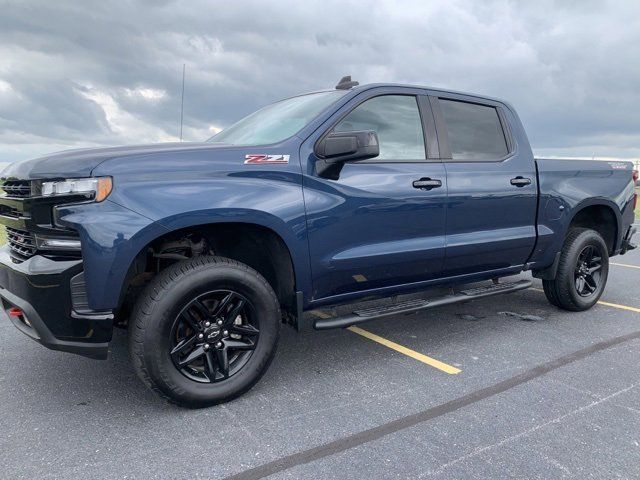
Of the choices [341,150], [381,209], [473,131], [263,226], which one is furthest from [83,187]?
[473,131]

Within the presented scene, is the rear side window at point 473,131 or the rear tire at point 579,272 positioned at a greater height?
the rear side window at point 473,131

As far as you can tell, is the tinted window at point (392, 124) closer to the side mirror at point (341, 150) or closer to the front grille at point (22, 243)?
the side mirror at point (341, 150)

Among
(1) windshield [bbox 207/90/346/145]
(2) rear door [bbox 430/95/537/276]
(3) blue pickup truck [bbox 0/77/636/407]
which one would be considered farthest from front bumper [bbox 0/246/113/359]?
(2) rear door [bbox 430/95/537/276]

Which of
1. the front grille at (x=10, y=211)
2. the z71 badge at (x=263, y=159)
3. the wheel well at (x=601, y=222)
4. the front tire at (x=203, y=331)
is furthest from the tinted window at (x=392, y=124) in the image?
the wheel well at (x=601, y=222)

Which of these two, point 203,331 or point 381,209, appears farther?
point 381,209

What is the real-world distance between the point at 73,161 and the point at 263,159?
1034mm

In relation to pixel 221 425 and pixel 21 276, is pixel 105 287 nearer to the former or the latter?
pixel 21 276

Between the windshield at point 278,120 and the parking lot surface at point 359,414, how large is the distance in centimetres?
165

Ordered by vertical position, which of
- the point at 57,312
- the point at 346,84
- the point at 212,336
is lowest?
the point at 212,336

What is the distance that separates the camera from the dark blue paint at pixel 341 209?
2545 millimetres

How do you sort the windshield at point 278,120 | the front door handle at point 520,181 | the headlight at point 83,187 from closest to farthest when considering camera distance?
the headlight at point 83,187 → the windshield at point 278,120 → the front door handle at point 520,181

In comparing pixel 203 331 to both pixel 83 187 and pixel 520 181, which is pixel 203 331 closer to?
pixel 83 187

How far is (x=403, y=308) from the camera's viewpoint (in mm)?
3545

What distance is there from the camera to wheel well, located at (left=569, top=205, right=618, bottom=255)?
498 cm
